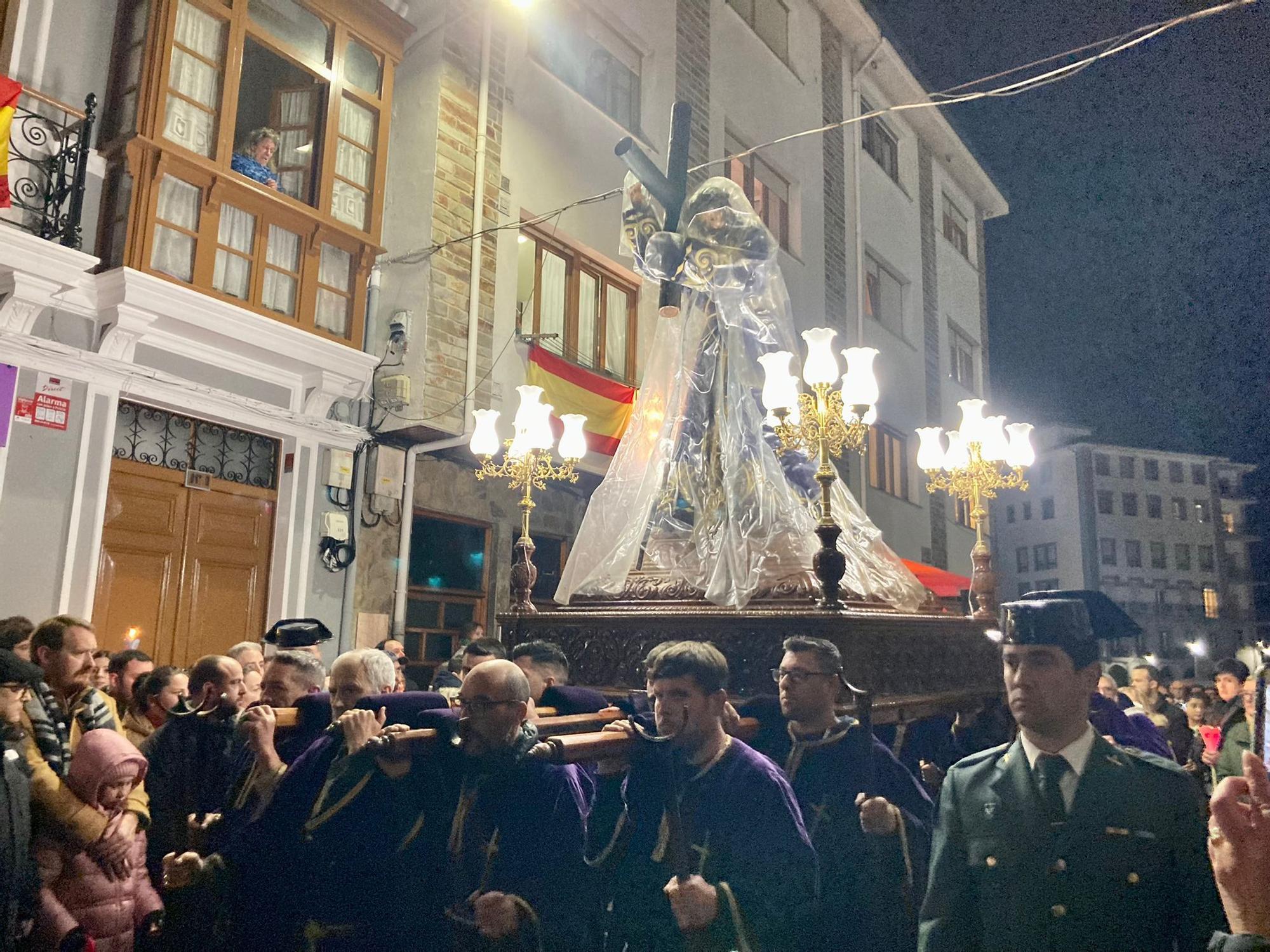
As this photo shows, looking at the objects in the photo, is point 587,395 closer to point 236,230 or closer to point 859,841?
point 236,230

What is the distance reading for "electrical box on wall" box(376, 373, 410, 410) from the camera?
9367mm

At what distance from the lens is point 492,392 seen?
10312mm

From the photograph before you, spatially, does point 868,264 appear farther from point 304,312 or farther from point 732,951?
point 732,951

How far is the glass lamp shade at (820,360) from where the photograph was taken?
5.70m

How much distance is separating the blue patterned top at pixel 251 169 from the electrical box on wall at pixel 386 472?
2.76 meters

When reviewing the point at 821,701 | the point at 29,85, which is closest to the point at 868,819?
the point at 821,701

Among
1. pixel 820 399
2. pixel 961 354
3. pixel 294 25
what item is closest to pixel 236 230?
pixel 294 25

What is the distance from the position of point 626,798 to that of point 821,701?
1.05 m

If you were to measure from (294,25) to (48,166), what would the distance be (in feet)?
9.76

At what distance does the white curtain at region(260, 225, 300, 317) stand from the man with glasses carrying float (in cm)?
A: 667

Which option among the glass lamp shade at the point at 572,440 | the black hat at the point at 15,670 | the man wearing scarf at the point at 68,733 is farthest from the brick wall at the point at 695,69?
the black hat at the point at 15,670

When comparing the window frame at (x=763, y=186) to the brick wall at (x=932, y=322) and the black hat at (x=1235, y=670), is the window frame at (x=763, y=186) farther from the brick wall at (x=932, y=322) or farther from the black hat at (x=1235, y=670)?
the black hat at (x=1235, y=670)

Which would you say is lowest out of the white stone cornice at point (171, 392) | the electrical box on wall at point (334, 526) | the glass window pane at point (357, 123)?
the electrical box on wall at point (334, 526)

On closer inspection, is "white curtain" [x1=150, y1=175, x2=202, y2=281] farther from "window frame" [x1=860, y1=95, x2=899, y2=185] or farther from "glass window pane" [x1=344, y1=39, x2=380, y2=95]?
"window frame" [x1=860, y1=95, x2=899, y2=185]
